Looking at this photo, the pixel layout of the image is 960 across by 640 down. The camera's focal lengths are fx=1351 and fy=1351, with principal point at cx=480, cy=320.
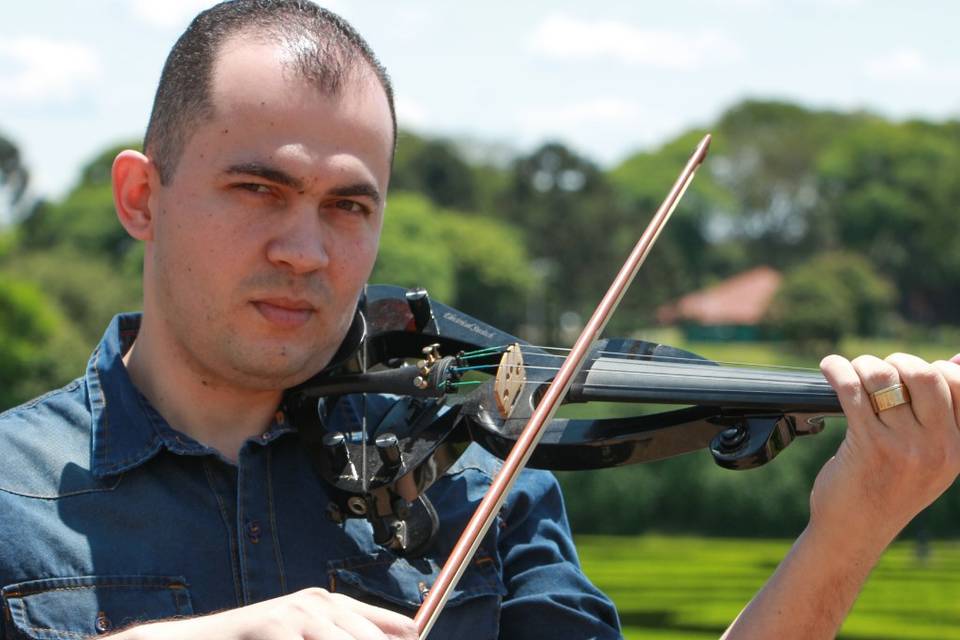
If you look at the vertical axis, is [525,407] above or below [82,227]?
above

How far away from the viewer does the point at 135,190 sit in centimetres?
334

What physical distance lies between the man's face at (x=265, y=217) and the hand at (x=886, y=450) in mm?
1174

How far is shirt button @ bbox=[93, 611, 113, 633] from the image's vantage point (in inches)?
116

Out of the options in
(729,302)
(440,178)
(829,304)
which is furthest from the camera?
(729,302)

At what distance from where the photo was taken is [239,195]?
314cm

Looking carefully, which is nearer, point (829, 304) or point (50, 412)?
point (50, 412)

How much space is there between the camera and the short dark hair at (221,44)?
321cm

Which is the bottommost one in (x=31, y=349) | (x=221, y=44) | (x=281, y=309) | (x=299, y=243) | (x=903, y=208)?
(x=903, y=208)

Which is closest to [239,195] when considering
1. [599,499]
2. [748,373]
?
[748,373]

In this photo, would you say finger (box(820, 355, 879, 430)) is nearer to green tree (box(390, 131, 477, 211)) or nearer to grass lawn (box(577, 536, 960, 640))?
grass lawn (box(577, 536, 960, 640))

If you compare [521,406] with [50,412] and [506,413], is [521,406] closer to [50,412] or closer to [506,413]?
[506,413]

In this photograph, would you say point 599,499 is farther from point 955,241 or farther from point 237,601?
point 955,241

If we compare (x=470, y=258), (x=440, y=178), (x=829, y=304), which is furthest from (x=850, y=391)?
(x=440, y=178)

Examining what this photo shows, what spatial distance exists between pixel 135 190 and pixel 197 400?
542mm
